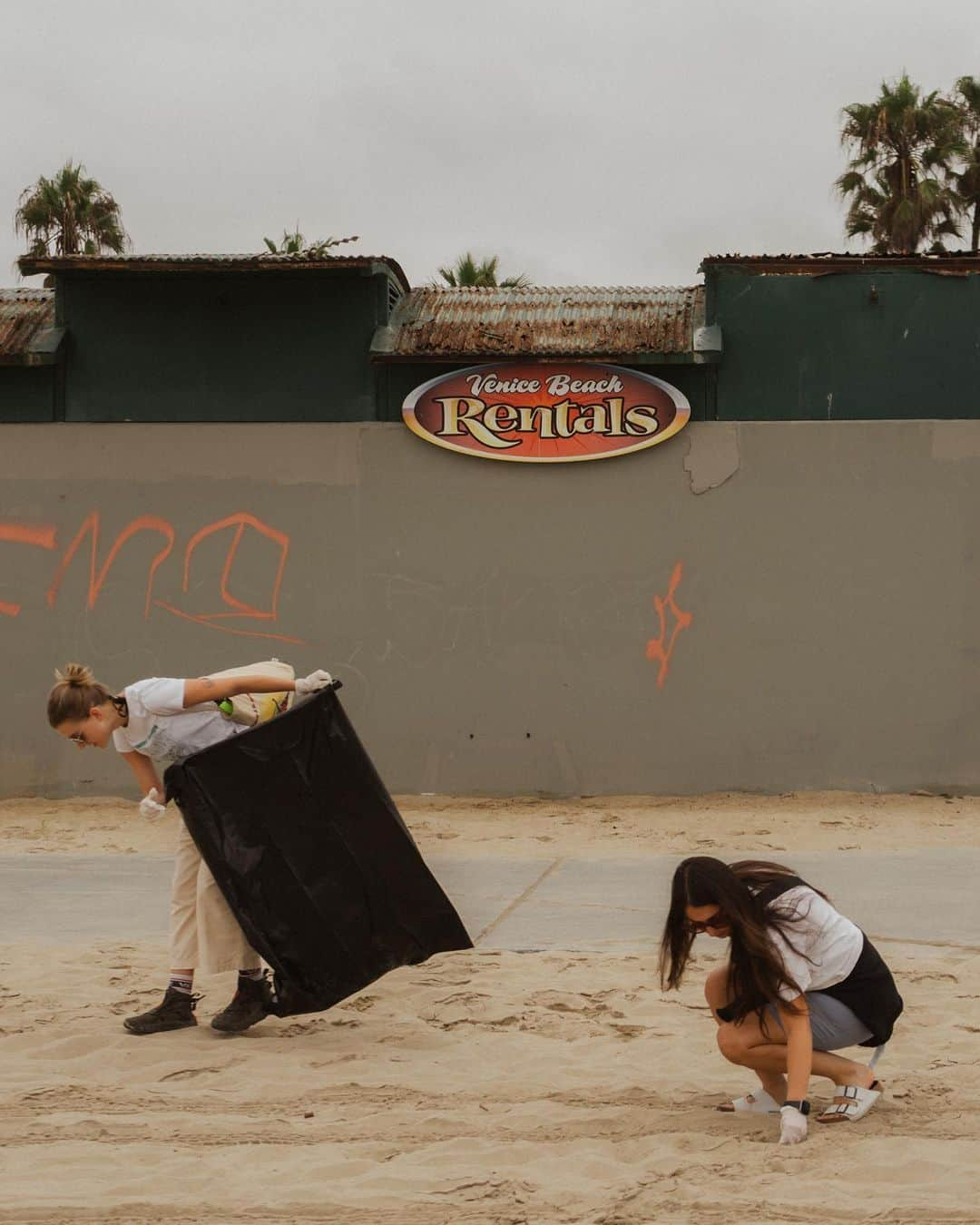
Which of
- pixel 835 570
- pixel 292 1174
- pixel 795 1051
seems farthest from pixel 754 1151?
pixel 835 570

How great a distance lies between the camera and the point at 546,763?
40.0ft

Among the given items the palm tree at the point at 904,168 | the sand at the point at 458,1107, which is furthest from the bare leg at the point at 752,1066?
the palm tree at the point at 904,168

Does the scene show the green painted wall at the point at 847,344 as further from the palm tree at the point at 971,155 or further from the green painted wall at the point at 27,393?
the palm tree at the point at 971,155

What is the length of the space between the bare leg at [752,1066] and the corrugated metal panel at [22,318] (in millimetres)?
9454

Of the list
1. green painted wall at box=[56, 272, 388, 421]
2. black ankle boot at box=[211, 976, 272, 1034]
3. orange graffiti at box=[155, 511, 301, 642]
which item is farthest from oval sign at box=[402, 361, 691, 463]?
black ankle boot at box=[211, 976, 272, 1034]

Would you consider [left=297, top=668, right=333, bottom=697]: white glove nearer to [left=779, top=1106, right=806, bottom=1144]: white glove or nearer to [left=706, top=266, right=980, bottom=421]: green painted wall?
[left=779, top=1106, right=806, bottom=1144]: white glove

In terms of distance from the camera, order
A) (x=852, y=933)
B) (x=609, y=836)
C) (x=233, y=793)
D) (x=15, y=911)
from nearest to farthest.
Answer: (x=852, y=933) → (x=233, y=793) → (x=15, y=911) → (x=609, y=836)

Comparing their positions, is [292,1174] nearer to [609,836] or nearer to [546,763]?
[609,836]

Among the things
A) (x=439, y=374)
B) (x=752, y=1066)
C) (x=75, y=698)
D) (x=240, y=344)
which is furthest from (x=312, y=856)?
(x=240, y=344)

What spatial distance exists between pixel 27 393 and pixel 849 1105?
10.0 m

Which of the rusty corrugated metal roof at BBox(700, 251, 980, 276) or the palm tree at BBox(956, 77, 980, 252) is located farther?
the palm tree at BBox(956, 77, 980, 252)

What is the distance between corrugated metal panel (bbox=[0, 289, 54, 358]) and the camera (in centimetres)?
1240

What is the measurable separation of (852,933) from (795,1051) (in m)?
0.45

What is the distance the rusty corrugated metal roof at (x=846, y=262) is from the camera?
12.0 meters
